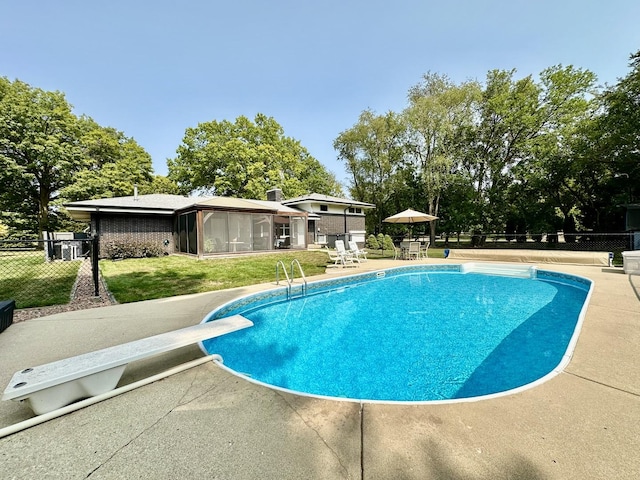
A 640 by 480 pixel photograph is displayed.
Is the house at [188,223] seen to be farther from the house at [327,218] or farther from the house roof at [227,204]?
the house at [327,218]

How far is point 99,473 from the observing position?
163 centimetres

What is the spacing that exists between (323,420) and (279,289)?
5015 mm

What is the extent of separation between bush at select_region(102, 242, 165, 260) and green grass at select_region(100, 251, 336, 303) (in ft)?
8.37

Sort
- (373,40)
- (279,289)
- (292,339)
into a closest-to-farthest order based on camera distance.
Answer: (292,339), (279,289), (373,40)

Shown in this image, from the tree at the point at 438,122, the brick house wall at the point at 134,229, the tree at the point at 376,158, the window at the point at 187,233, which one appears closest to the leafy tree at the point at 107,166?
the brick house wall at the point at 134,229

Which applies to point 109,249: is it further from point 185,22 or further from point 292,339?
point 292,339

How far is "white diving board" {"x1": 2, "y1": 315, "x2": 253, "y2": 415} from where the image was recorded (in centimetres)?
203

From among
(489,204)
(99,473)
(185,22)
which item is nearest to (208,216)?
(185,22)

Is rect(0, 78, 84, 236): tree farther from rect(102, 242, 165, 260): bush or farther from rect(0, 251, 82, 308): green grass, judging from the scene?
rect(0, 251, 82, 308): green grass

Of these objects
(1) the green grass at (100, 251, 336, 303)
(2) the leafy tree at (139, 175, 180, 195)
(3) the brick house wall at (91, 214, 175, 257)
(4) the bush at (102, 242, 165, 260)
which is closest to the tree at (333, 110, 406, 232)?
(1) the green grass at (100, 251, 336, 303)

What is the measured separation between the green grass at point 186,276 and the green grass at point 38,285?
0.90 metres

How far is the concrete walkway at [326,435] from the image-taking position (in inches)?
63.6

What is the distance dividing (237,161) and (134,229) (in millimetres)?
13900

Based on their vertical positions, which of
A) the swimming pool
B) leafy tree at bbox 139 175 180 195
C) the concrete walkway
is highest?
leafy tree at bbox 139 175 180 195
